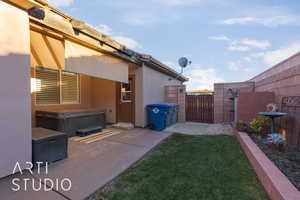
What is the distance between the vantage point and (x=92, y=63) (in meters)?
3.88

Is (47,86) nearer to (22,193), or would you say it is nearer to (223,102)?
(22,193)

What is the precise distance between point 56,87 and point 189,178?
5.73 metres

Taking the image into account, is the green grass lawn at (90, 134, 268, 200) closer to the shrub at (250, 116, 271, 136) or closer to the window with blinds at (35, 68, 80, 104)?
the shrub at (250, 116, 271, 136)

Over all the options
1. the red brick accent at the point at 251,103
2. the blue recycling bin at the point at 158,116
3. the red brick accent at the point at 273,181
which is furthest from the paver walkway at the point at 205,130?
the red brick accent at the point at 273,181

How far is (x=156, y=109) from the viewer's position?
20.1 ft

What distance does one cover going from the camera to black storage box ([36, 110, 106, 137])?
14.6ft

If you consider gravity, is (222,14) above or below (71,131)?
above

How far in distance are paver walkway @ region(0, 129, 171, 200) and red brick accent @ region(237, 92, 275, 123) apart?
342 cm

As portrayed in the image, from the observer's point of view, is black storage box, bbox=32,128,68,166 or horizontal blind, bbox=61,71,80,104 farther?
horizontal blind, bbox=61,71,80,104

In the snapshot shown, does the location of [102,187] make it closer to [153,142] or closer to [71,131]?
[153,142]

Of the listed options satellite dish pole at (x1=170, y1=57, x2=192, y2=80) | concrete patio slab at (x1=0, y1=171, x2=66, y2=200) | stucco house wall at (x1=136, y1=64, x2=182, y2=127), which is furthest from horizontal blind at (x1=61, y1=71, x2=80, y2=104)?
satellite dish pole at (x1=170, y1=57, x2=192, y2=80)

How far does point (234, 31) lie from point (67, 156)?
8.15 metres

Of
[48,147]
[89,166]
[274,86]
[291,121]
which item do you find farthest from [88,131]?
[274,86]

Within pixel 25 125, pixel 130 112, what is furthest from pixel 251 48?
pixel 25 125
